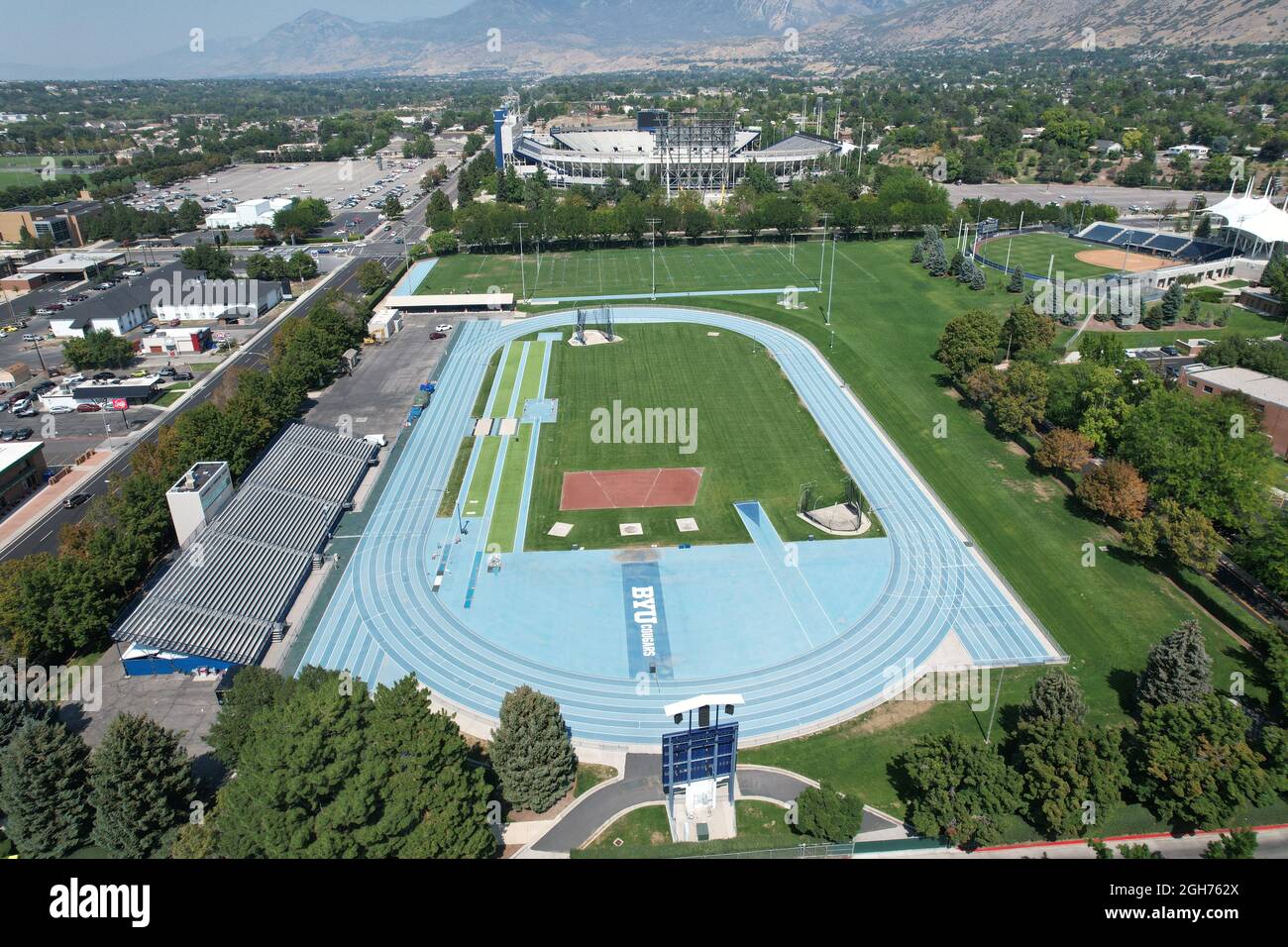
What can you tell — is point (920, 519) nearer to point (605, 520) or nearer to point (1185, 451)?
point (1185, 451)

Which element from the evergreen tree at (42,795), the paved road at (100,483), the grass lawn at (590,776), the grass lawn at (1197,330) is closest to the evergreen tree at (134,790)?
the evergreen tree at (42,795)

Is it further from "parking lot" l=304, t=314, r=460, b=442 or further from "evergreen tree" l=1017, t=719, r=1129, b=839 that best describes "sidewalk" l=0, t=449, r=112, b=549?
"evergreen tree" l=1017, t=719, r=1129, b=839

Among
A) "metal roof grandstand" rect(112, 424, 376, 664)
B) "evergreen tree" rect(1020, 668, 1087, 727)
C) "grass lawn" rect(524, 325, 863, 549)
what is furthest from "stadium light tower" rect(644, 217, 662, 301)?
"evergreen tree" rect(1020, 668, 1087, 727)

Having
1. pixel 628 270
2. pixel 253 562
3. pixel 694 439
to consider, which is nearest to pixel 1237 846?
pixel 694 439

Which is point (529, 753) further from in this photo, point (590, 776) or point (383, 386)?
point (383, 386)

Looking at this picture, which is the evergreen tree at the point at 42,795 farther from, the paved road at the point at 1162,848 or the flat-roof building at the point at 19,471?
the flat-roof building at the point at 19,471
